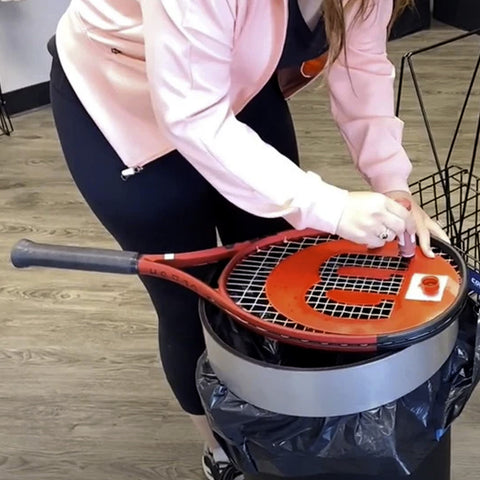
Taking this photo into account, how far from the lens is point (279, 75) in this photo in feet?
3.69

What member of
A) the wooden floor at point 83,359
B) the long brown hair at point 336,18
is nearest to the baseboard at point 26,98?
the wooden floor at point 83,359

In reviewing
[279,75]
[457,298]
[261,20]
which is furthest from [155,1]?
[457,298]

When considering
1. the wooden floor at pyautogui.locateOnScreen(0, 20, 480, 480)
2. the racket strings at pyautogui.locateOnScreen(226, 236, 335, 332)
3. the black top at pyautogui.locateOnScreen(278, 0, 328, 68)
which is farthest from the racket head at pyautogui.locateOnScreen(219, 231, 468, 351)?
the wooden floor at pyautogui.locateOnScreen(0, 20, 480, 480)

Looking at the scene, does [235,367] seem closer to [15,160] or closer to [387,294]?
[387,294]

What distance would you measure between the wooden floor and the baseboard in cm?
44

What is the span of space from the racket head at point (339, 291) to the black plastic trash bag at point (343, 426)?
0.06m

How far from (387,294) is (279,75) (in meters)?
0.34

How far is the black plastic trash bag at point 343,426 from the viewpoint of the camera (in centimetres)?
93

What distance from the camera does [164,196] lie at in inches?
42.5

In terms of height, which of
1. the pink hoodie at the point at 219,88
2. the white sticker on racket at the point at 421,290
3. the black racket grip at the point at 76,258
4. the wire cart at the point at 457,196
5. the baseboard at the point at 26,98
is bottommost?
the baseboard at the point at 26,98

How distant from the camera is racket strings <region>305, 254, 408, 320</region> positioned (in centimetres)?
93

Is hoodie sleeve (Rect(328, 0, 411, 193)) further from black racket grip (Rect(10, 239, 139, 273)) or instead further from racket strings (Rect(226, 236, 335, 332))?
black racket grip (Rect(10, 239, 139, 273))

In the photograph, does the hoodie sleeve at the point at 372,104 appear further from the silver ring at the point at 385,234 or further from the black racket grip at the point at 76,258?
the black racket grip at the point at 76,258

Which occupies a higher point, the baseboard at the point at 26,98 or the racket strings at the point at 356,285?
the racket strings at the point at 356,285
